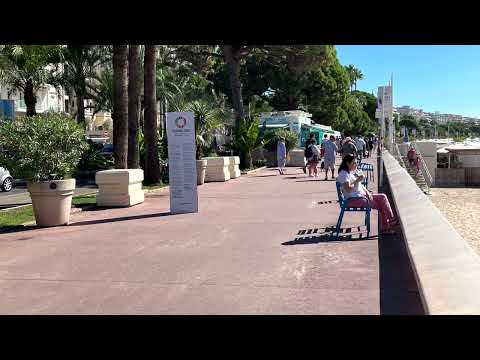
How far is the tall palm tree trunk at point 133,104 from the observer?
17.3 metres

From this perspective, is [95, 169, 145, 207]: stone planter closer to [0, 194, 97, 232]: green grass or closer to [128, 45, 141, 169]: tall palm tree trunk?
[0, 194, 97, 232]: green grass

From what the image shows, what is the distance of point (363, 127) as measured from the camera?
106 metres

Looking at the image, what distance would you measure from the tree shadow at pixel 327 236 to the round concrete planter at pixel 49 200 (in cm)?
438

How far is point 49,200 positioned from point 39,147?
968 mm

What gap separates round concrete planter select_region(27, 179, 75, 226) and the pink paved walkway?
39 cm

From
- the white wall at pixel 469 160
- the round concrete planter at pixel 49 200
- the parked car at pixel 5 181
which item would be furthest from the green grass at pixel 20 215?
the white wall at pixel 469 160

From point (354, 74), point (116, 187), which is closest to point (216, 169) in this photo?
point (116, 187)

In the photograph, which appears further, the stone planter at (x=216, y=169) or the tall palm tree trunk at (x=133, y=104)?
the stone planter at (x=216, y=169)

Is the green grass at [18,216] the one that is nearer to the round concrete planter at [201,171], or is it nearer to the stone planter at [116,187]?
the stone planter at [116,187]

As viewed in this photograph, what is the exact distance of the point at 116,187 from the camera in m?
13.4
